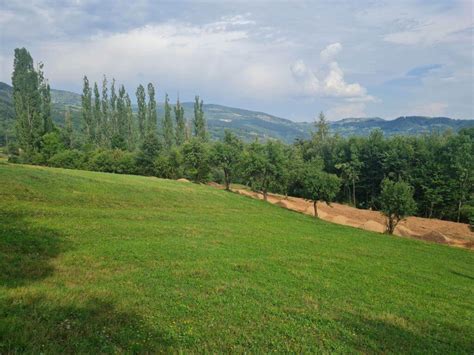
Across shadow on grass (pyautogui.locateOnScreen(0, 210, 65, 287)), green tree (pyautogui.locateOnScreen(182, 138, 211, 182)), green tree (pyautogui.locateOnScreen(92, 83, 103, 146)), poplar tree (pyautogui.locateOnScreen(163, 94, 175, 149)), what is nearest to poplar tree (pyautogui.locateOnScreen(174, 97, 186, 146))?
poplar tree (pyautogui.locateOnScreen(163, 94, 175, 149))

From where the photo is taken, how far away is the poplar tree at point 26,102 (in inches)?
3762

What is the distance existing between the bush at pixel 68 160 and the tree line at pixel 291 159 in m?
0.25

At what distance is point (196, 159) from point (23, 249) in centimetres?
7185

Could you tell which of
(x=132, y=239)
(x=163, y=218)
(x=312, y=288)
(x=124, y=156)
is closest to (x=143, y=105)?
(x=124, y=156)

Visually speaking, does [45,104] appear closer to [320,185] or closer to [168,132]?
[168,132]

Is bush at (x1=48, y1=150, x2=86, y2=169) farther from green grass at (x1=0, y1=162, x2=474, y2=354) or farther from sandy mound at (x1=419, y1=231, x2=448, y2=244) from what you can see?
sandy mound at (x1=419, y1=231, x2=448, y2=244)

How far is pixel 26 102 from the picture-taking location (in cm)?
9750

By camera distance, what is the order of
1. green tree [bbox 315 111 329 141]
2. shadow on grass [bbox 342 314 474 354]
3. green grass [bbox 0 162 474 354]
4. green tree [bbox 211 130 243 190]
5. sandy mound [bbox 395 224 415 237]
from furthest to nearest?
1. green tree [bbox 315 111 329 141]
2. green tree [bbox 211 130 243 190]
3. sandy mound [bbox 395 224 415 237]
4. shadow on grass [bbox 342 314 474 354]
5. green grass [bbox 0 162 474 354]

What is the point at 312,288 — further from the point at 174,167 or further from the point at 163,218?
the point at 174,167

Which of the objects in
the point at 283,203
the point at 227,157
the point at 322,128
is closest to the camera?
the point at 283,203

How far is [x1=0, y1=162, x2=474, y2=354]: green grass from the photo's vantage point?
10656 millimetres

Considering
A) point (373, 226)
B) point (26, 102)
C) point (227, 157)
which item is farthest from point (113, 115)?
point (373, 226)

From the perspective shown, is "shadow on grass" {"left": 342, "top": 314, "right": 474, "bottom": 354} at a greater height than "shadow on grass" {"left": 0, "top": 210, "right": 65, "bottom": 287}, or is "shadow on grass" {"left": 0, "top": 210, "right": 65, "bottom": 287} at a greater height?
"shadow on grass" {"left": 0, "top": 210, "right": 65, "bottom": 287}

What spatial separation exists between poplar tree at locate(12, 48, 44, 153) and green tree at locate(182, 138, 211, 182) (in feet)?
155
